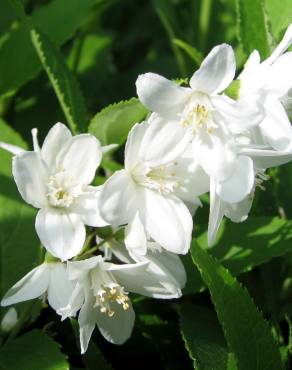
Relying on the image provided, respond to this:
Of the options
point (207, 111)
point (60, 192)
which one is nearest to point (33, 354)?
point (60, 192)

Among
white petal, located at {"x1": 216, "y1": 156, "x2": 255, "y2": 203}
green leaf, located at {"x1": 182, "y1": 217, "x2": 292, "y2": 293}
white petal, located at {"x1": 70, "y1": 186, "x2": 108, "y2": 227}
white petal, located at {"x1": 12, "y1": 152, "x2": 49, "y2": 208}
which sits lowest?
green leaf, located at {"x1": 182, "y1": 217, "x2": 292, "y2": 293}

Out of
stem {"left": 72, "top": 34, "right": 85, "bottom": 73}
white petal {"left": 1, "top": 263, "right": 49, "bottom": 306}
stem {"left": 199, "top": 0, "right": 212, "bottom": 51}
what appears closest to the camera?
white petal {"left": 1, "top": 263, "right": 49, "bottom": 306}

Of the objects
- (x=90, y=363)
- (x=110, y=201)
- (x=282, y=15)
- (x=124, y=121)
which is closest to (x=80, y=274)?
(x=110, y=201)

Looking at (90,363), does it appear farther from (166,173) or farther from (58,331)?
(166,173)

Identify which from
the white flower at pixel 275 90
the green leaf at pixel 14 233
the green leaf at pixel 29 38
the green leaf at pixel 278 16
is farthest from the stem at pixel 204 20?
the white flower at pixel 275 90

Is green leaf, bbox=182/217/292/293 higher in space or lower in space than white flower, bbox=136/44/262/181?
lower

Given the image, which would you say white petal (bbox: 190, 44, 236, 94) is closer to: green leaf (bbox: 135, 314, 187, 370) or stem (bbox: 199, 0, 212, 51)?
green leaf (bbox: 135, 314, 187, 370)

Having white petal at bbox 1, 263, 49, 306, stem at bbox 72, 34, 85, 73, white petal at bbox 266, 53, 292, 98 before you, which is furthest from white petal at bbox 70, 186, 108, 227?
stem at bbox 72, 34, 85, 73

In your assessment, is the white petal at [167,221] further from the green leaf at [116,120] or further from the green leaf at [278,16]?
the green leaf at [278,16]
